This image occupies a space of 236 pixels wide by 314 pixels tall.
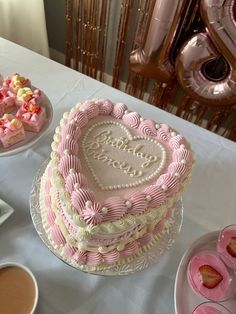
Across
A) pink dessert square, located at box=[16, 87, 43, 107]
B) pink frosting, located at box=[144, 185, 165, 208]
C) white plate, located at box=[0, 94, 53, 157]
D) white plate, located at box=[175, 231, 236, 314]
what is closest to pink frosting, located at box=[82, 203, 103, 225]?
pink frosting, located at box=[144, 185, 165, 208]

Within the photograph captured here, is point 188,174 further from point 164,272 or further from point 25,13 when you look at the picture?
point 25,13

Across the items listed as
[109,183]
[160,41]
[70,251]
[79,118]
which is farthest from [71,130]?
[160,41]

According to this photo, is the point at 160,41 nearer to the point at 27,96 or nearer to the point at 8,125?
the point at 27,96

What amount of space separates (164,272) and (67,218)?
25cm

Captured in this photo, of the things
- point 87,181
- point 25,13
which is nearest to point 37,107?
point 87,181

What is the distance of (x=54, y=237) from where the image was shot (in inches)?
27.5

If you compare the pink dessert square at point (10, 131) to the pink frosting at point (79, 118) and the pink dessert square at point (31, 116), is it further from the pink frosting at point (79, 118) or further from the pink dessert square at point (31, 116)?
the pink frosting at point (79, 118)

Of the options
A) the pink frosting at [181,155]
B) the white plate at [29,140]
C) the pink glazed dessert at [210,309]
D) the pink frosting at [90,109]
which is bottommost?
the pink glazed dessert at [210,309]

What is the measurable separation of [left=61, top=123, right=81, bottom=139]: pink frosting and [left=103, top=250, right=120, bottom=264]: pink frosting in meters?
0.25

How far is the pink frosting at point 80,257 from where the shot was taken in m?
0.68

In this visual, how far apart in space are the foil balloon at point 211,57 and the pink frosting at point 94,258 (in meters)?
0.78

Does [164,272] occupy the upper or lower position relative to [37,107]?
lower

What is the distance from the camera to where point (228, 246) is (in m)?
0.69

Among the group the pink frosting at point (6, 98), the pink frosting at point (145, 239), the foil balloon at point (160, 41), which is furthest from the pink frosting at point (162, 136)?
the foil balloon at point (160, 41)
